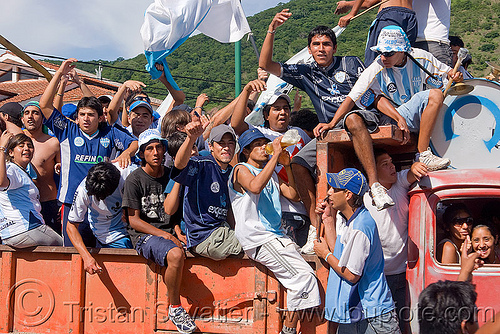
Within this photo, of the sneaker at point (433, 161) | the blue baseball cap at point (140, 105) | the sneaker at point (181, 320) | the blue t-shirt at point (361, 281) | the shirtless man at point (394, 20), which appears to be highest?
the shirtless man at point (394, 20)

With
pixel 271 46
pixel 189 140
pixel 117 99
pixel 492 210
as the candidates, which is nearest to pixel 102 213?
pixel 189 140

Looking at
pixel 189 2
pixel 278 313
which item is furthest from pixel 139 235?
pixel 189 2

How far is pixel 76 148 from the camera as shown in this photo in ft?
18.0

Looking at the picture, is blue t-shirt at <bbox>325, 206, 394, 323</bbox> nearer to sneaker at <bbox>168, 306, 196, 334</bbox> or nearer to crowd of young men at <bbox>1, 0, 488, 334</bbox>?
crowd of young men at <bbox>1, 0, 488, 334</bbox>

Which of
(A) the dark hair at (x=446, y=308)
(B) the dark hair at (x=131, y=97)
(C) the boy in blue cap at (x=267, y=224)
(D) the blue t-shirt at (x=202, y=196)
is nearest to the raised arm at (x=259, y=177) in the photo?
(C) the boy in blue cap at (x=267, y=224)

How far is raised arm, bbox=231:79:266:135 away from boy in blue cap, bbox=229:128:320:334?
0.32 m

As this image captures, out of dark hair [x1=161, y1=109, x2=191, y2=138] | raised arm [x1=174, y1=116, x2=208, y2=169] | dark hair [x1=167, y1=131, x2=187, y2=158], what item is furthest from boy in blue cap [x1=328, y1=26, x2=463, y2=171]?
dark hair [x1=161, y1=109, x2=191, y2=138]

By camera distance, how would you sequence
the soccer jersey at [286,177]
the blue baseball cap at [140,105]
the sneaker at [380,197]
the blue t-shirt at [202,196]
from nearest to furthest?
the sneaker at [380,197]
the blue t-shirt at [202,196]
the soccer jersey at [286,177]
the blue baseball cap at [140,105]

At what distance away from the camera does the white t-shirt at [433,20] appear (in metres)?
5.54

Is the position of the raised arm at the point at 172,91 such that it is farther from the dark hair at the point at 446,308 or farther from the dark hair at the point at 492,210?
the dark hair at the point at 446,308

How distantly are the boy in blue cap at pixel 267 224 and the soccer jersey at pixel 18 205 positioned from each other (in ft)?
6.43

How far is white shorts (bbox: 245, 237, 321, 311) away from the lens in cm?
388

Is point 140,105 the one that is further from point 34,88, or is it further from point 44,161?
point 34,88

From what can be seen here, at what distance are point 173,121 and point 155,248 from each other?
5.59 feet
